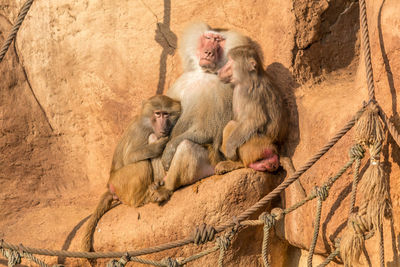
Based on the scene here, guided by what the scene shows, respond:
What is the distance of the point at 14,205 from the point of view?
5.87 m

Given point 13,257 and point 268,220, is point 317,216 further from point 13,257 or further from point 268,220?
point 13,257

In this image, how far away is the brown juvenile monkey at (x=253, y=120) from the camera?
4637 millimetres

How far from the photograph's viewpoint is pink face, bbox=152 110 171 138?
4932 mm

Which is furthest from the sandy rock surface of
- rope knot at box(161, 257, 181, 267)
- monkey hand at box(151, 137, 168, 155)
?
rope knot at box(161, 257, 181, 267)

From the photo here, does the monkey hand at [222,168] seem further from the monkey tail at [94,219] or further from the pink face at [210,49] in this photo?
the monkey tail at [94,219]

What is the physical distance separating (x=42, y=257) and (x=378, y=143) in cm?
297

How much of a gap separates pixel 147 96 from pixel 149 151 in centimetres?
115

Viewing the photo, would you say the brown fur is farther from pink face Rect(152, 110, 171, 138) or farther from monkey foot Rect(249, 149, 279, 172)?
pink face Rect(152, 110, 171, 138)

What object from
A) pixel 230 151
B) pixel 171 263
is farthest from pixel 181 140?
pixel 171 263

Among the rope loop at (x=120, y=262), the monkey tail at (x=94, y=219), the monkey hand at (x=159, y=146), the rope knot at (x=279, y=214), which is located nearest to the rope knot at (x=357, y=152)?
the rope knot at (x=279, y=214)

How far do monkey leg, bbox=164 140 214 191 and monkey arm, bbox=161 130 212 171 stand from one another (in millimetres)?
75

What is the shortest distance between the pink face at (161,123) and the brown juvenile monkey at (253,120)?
0.50m

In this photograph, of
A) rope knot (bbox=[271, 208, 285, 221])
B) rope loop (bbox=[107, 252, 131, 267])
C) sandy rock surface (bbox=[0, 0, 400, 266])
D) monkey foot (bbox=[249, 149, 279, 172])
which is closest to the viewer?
rope loop (bbox=[107, 252, 131, 267])

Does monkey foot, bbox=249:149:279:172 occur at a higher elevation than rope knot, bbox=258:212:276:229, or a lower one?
higher
